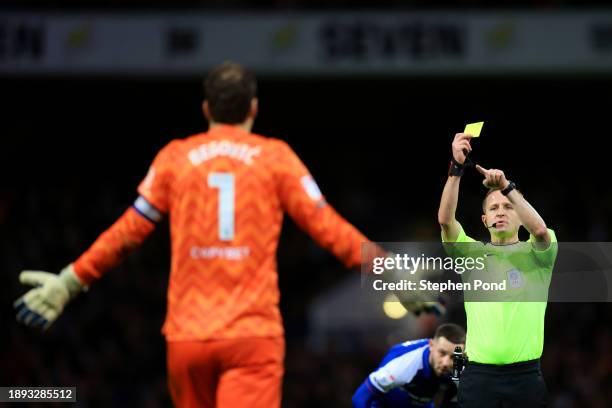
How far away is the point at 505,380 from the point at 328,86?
11.1m

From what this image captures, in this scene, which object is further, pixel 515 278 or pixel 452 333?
pixel 452 333

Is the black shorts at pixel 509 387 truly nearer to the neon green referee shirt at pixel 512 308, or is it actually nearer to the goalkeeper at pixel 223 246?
the neon green referee shirt at pixel 512 308

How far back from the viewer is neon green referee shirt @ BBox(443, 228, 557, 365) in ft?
15.4

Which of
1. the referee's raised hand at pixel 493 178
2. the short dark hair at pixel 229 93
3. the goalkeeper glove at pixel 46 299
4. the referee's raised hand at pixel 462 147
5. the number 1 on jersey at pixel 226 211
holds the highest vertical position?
the short dark hair at pixel 229 93

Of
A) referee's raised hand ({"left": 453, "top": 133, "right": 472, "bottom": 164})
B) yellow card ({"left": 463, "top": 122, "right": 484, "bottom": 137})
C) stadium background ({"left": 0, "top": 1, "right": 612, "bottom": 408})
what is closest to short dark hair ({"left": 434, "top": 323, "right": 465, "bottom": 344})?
referee's raised hand ({"left": 453, "top": 133, "right": 472, "bottom": 164})

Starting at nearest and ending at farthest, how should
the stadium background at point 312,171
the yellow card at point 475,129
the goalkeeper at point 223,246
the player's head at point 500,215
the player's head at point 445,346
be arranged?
the goalkeeper at point 223,246
the yellow card at point 475,129
the player's head at point 500,215
the player's head at point 445,346
the stadium background at point 312,171

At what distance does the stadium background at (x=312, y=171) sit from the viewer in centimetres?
1264

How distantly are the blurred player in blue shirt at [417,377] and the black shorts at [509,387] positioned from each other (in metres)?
0.89

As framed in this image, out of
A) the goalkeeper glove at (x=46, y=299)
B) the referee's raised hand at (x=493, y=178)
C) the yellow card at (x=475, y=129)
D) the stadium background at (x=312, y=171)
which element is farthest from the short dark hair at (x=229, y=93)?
the stadium background at (x=312, y=171)

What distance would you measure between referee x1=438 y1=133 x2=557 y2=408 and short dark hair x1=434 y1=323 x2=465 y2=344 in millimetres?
833

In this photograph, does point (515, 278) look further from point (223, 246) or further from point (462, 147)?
point (223, 246)

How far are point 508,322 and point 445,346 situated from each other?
1.02 meters

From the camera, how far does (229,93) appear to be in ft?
12.4

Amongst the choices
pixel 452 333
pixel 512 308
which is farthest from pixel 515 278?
pixel 452 333
